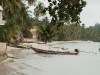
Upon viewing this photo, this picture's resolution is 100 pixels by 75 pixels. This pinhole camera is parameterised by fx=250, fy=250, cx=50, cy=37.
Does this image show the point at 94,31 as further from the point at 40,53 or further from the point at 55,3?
the point at 55,3

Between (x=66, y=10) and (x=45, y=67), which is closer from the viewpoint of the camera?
(x=66, y=10)

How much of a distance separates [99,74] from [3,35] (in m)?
12.0

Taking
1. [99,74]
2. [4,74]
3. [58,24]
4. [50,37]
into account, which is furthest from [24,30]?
[58,24]

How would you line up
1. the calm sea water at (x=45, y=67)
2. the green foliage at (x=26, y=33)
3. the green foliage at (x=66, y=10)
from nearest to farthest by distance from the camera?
the green foliage at (x=66, y=10) < the calm sea water at (x=45, y=67) < the green foliage at (x=26, y=33)

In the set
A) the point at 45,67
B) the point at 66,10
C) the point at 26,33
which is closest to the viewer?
the point at 66,10

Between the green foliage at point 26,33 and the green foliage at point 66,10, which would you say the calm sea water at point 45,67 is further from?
the green foliage at point 26,33

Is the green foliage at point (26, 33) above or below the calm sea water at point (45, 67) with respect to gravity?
above

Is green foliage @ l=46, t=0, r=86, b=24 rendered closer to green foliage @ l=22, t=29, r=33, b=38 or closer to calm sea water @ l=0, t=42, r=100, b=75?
calm sea water @ l=0, t=42, r=100, b=75

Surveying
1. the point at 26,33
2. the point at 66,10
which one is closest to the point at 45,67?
the point at 66,10

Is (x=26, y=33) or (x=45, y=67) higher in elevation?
(x=26, y=33)

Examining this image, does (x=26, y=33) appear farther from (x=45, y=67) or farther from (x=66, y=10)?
(x=66, y=10)

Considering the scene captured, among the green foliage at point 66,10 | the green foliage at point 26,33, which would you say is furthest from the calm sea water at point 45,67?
the green foliage at point 26,33

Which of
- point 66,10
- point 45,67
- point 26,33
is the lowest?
point 45,67

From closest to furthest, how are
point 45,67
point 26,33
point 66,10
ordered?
point 66,10, point 45,67, point 26,33
